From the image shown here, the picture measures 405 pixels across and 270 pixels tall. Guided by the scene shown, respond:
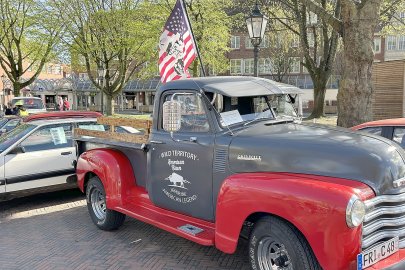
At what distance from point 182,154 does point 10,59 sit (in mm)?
25281

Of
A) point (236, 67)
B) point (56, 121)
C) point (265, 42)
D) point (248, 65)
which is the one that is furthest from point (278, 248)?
point (236, 67)

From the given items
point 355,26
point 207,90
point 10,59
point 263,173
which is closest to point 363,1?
point 355,26

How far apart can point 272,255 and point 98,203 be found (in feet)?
11.1

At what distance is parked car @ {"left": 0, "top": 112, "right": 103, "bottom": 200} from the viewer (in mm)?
6605

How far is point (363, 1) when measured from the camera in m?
7.91

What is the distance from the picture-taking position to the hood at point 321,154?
10.1ft

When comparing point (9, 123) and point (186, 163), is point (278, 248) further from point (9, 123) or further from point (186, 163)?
point (9, 123)

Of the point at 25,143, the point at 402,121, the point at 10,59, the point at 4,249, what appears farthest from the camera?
the point at 10,59

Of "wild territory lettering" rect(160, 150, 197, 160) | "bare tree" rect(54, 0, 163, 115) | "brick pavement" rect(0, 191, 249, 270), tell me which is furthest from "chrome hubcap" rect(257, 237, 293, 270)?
"bare tree" rect(54, 0, 163, 115)

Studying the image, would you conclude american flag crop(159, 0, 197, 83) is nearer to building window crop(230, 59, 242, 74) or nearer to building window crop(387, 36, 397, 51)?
building window crop(230, 59, 242, 74)

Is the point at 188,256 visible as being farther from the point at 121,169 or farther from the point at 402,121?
the point at 402,121

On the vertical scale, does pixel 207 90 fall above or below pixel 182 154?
above

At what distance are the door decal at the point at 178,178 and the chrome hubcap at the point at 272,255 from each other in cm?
106

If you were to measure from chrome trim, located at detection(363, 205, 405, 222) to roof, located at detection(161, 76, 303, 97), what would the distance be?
1746 millimetres
